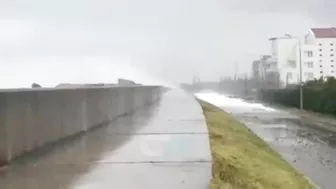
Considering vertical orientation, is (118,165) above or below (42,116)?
below

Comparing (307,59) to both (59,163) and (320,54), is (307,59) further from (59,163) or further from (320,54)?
(59,163)

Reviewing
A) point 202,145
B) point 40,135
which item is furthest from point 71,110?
point 202,145

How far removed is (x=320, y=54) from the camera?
11662 cm

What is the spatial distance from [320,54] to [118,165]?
115 meters

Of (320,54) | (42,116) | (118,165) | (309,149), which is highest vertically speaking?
(320,54)

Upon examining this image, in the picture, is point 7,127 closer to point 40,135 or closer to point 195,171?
point 40,135

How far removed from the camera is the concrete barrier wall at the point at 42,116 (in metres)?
7.29

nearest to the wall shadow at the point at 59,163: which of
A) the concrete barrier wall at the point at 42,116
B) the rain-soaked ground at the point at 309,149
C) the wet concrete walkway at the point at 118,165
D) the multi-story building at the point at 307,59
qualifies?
the wet concrete walkway at the point at 118,165

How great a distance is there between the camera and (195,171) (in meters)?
6.71

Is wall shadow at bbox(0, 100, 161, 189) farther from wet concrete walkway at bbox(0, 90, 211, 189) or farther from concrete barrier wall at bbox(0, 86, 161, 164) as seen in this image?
concrete barrier wall at bbox(0, 86, 161, 164)

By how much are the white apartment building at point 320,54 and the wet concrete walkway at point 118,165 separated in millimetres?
107452

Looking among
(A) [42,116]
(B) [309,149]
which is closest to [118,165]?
(A) [42,116]

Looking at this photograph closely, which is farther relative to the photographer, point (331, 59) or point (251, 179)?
point (331, 59)

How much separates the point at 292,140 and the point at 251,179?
18.7 m
